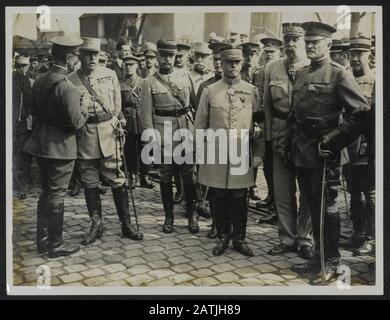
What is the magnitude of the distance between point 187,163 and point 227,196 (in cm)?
41

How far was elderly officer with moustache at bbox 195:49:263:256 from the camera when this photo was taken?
4.20 meters

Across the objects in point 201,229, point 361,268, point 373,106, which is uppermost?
point 373,106

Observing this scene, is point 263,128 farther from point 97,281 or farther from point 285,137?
point 97,281

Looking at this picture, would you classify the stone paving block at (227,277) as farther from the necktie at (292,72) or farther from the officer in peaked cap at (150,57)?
the officer in peaked cap at (150,57)

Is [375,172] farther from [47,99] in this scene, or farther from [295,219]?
[47,99]

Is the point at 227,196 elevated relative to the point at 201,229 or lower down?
elevated

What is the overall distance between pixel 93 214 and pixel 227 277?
3.76 feet

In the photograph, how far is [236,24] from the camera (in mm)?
4199

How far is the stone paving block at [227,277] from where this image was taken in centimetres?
425

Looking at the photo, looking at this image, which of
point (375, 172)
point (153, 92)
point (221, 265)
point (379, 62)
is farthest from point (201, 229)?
point (379, 62)

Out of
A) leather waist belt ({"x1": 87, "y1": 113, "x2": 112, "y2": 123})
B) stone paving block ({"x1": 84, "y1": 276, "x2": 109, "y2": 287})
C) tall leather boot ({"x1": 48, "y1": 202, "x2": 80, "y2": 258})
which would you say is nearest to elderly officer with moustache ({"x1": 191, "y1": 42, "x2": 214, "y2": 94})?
leather waist belt ({"x1": 87, "y1": 113, "x2": 112, "y2": 123})

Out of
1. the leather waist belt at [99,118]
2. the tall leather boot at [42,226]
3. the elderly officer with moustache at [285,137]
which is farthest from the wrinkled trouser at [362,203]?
the tall leather boot at [42,226]

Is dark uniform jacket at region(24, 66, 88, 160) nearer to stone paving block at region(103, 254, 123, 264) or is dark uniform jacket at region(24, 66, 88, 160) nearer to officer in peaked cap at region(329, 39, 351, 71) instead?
stone paving block at region(103, 254, 123, 264)

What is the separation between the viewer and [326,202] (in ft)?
13.7
